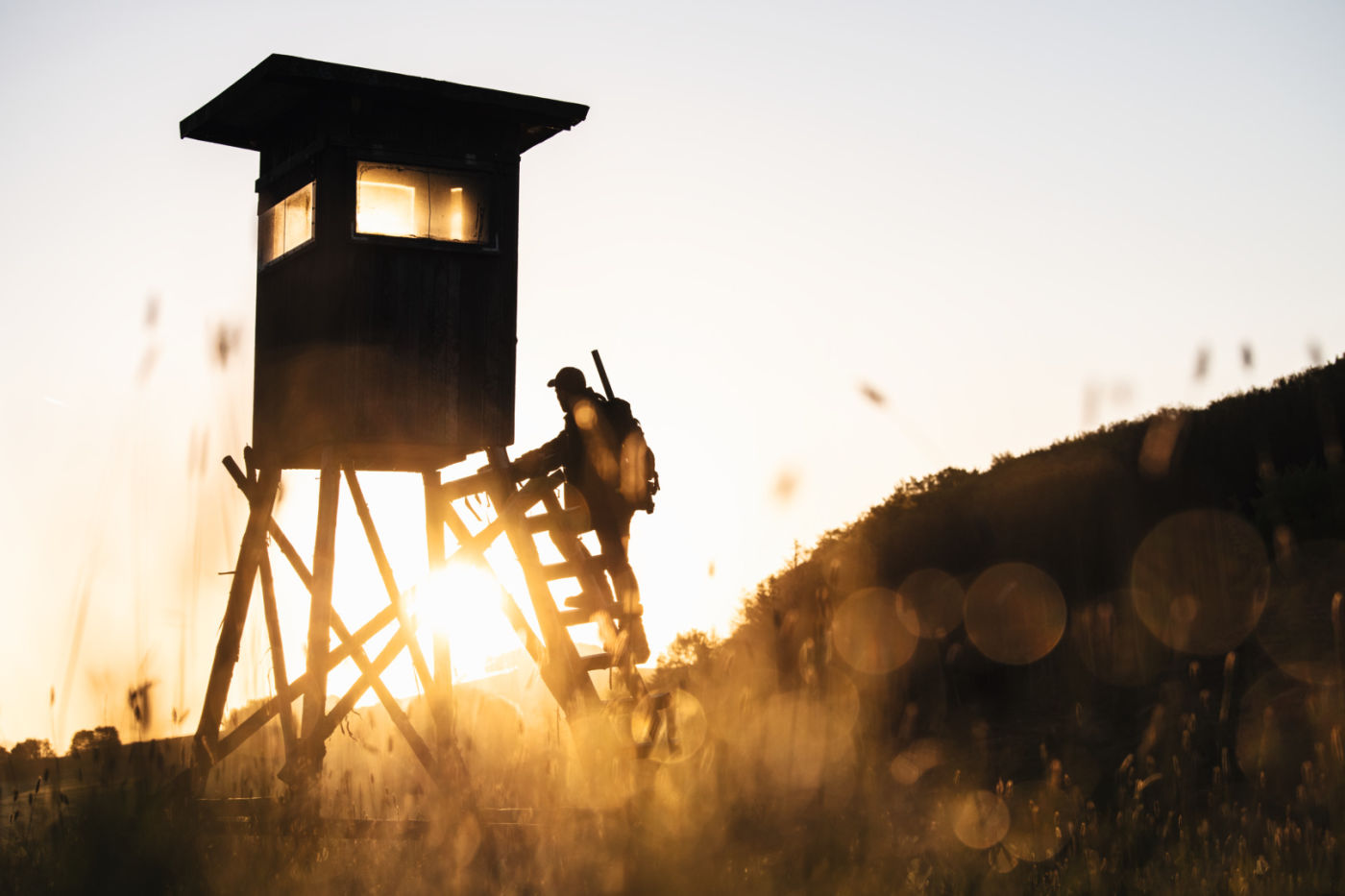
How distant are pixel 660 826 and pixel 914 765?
5462mm

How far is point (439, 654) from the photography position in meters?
10.6

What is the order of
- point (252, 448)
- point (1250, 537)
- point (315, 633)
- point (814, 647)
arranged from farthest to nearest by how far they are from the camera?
point (1250, 537) < point (252, 448) < point (315, 633) < point (814, 647)

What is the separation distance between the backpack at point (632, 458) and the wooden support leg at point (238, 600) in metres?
3.31

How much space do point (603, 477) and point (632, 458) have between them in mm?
261

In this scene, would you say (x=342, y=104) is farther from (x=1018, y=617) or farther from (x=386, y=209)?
(x=1018, y=617)

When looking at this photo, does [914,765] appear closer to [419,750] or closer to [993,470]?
[419,750]

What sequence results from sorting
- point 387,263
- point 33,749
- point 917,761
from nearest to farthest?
1. point 33,749
2. point 387,263
3. point 917,761

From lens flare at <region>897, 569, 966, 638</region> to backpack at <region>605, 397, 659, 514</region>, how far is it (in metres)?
5.30

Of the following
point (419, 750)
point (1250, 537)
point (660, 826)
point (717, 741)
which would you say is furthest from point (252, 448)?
point (1250, 537)

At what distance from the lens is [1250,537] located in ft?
45.0

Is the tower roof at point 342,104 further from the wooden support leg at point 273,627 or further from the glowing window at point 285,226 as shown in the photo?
the wooden support leg at point 273,627

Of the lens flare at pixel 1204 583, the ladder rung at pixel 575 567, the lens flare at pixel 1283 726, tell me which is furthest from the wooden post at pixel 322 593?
the lens flare at pixel 1204 583

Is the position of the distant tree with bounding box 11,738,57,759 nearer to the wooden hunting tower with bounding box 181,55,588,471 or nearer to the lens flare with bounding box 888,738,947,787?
the wooden hunting tower with bounding box 181,55,588,471

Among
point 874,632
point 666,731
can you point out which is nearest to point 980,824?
point 666,731
